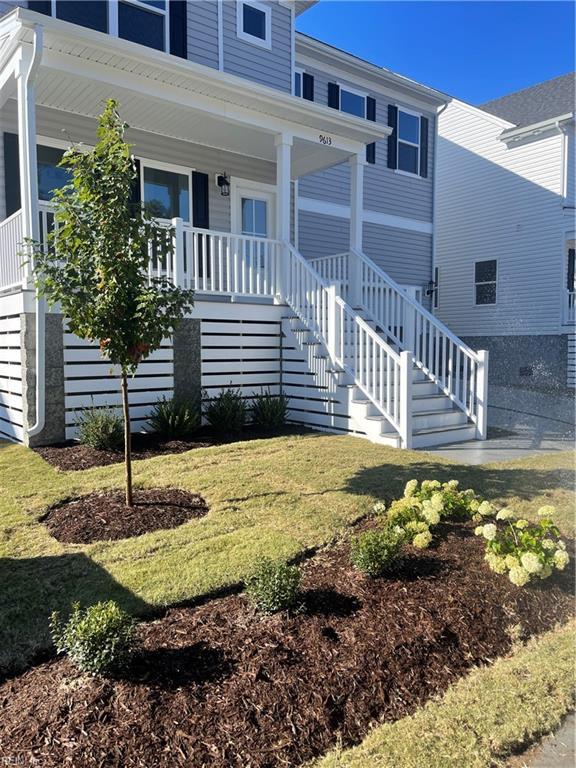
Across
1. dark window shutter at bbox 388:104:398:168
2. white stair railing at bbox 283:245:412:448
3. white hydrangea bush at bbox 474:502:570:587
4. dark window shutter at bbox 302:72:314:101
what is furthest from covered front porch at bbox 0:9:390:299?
white hydrangea bush at bbox 474:502:570:587

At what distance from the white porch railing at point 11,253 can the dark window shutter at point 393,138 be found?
9446 mm

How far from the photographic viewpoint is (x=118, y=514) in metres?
4.45

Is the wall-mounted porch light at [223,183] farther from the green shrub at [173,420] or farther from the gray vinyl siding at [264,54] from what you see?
the green shrub at [173,420]

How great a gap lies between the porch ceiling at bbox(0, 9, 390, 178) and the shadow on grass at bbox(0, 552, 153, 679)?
5.69 m

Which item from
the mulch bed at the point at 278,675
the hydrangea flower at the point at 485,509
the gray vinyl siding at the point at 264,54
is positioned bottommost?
the mulch bed at the point at 278,675

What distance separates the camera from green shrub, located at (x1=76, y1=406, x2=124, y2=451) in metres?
6.30

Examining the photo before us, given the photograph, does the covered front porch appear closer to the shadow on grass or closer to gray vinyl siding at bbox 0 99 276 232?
gray vinyl siding at bbox 0 99 276 232

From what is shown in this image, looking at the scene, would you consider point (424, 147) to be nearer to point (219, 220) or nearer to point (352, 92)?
point (352, 92)

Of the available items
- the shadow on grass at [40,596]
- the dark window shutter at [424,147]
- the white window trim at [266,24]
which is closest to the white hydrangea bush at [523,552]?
the shadow on grass at [40,596]

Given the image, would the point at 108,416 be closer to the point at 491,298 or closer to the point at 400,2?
the point at 400,2

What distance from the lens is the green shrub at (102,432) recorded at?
6301 millimetres

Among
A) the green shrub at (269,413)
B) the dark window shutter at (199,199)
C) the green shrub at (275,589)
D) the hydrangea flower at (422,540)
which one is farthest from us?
the dark window shutter at (199,199)

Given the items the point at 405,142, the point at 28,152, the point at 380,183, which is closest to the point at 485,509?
the point at 28,152

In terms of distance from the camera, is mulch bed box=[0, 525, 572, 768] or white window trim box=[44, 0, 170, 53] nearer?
mulch bed box=[0, 525, 572, 768]
